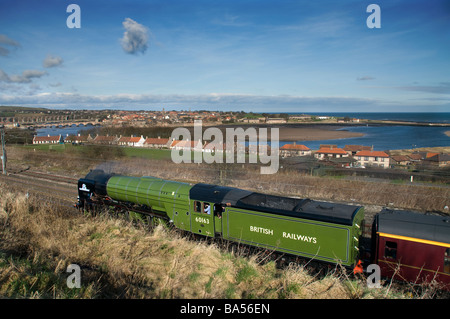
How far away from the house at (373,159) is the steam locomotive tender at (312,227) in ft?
99.0

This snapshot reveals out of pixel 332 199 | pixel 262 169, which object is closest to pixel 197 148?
pixel 262 169

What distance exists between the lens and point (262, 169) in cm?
2950

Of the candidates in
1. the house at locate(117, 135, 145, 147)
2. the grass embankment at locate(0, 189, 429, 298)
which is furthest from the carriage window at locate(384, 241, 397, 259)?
the house at locate(117, 135, 145, 147)

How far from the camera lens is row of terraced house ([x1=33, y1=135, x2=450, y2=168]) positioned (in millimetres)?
36000

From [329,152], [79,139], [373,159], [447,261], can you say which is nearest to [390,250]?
[447,261]

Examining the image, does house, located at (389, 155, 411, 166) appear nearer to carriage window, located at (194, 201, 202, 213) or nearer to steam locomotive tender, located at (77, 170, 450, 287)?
steam locomotive tender, located at (77, 170, 450, 287)

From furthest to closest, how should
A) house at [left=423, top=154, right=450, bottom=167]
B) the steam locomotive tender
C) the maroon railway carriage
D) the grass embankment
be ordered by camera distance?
1. house at [left=423, top=154, right=450, bottom=167]
2. the steam locomotive tender
3. the maroon railway carriage
4. the grass embankment

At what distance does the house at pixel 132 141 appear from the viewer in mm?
48500

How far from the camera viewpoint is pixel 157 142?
52.4 m

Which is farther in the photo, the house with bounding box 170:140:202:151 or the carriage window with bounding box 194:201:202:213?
the house with bounding box 170:140:202:151

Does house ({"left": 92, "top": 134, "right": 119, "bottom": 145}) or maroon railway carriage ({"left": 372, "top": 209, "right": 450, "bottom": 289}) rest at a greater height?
house ({"left": 92, "top": 134, "right": 119, "bottom": 145})

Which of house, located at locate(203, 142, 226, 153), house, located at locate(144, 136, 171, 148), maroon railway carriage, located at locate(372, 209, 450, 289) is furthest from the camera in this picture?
house, located at locate(144, 136, 171, 148)

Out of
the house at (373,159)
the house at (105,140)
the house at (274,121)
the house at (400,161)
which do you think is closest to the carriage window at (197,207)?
the house at (373,159)

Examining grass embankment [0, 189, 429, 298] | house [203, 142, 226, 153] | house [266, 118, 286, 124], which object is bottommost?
grass embankment [0, 189, 429, 298]
